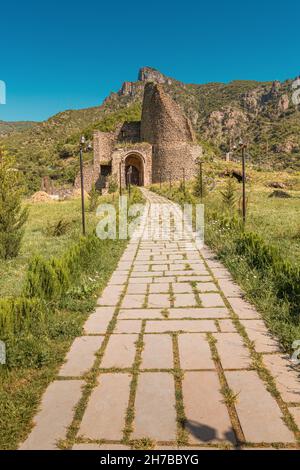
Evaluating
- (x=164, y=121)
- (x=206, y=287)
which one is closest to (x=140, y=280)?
(x=206, y=287)

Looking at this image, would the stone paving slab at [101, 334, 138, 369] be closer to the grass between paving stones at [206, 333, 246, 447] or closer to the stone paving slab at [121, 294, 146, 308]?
the grass between paving stones at [206, 333, 246, 447]

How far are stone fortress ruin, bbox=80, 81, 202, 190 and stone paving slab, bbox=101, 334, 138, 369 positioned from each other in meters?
30.7

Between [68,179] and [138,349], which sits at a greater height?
[68,179]

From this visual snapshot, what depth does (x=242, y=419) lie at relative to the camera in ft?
7.09

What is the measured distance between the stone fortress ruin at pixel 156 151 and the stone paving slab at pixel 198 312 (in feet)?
98.5

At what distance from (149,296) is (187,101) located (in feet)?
269

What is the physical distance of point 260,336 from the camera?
3.32 metres

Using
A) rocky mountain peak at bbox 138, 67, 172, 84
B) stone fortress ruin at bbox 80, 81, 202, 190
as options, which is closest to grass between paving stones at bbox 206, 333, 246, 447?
stone fortress ruin at bbox 80, 81, 202, 190

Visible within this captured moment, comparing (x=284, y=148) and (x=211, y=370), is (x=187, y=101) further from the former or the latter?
(x=211, y=370)

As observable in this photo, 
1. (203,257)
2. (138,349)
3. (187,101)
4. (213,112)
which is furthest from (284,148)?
(138,349)

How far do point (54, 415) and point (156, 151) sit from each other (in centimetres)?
3446

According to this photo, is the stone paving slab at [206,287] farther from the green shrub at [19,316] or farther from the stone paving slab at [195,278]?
the green shrub at [19,316]

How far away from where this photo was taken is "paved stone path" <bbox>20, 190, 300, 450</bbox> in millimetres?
2031
